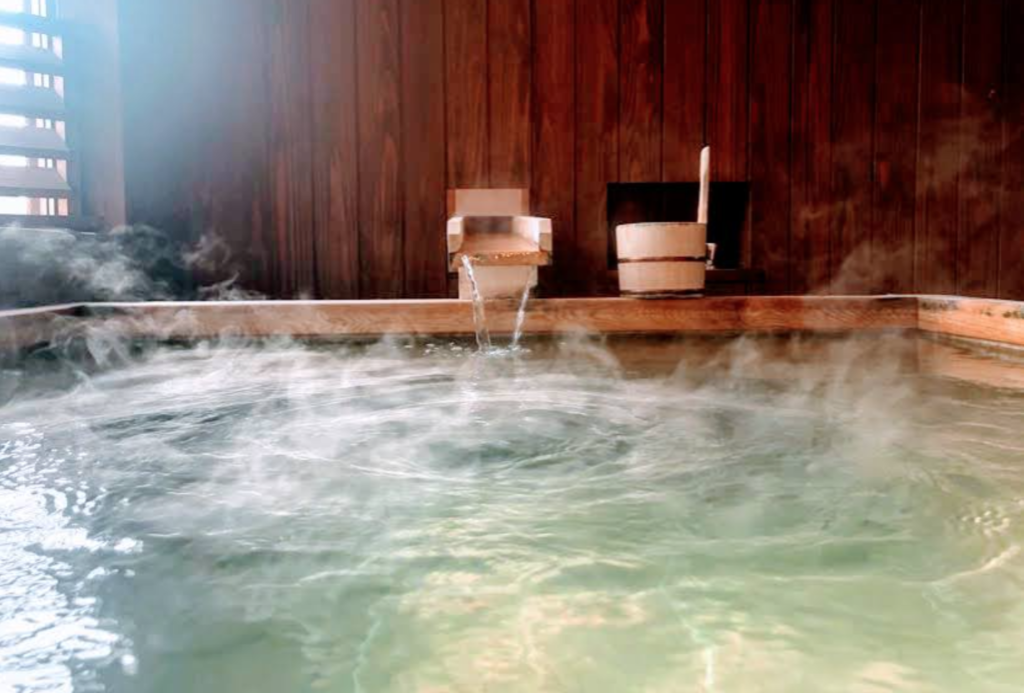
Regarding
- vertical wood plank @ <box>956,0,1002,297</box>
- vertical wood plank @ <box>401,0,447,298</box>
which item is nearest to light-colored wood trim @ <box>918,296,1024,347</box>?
vertical wood plank @ <box>956,0,1002,297</box>

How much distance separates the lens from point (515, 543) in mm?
1247

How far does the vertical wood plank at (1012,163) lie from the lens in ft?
16.2

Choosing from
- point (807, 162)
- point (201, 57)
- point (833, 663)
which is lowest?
point (833, 663)

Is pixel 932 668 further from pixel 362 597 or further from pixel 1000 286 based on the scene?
pixel 1000 286

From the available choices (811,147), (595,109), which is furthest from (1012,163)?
(595,109)

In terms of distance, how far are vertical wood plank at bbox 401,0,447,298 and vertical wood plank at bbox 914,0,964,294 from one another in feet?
9.03

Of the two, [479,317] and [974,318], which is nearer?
[974,318]

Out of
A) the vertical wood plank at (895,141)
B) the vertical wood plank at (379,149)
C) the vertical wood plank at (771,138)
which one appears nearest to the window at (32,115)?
the vertical wood plank at (379,149)

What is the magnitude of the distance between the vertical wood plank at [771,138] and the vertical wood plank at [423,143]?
177 centimetres

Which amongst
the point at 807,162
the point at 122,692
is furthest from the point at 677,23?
the point at 122,692

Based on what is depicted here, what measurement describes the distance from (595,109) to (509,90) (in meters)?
0.49

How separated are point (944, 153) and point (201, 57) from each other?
14.0 ft

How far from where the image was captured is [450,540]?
4.15ft

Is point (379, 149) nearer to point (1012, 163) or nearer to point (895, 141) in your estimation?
point (895, 141)
